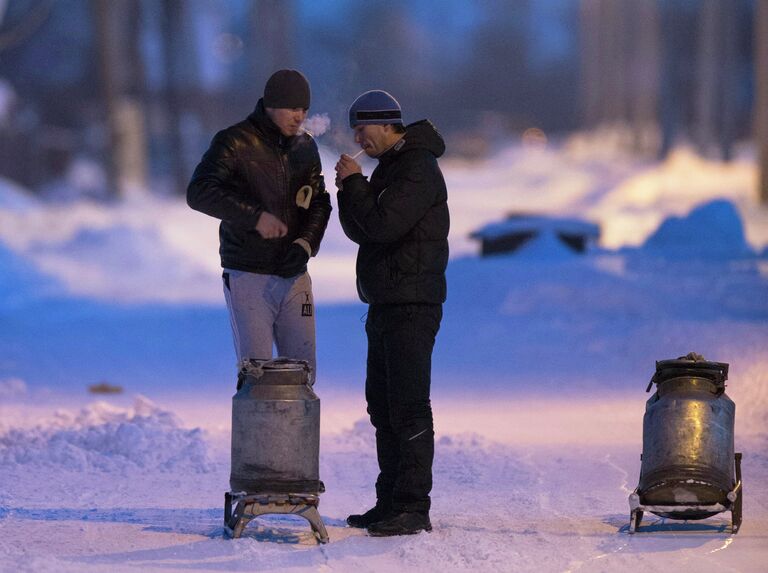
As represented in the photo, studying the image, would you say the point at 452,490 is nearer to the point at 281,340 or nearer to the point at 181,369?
the point at 281,340

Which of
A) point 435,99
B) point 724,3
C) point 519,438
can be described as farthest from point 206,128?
point 435,99

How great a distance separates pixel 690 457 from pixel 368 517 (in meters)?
1.46

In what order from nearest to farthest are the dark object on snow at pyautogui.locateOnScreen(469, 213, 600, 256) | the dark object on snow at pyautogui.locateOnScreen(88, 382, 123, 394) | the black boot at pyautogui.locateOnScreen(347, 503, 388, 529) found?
the black boot at pyautogui.locateOnScreen(347, 503, 388, 529), the dark object on snow at pyautogui.locateOnScreen(88, 382, 123, 394), the dark object on snow at pyautogui.locateOnScreen(469, 213, 600, 256)

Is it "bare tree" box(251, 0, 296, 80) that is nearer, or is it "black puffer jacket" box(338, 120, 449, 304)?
"black puffer jacket" box(338, 120, 449, 304)

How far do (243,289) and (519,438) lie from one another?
305 centimetres

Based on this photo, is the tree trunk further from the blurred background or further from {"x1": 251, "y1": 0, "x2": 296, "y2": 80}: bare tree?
{"x1": 251, "y1": 0, "x2": 296, "y2": 80}: bare tree

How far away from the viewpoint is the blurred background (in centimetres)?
4409

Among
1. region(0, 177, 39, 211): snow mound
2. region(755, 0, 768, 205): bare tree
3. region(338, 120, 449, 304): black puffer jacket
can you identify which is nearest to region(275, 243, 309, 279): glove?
region(338, 120, 449, 304): black puffer jacket

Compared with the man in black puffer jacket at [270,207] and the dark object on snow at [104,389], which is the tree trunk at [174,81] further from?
the man in black puffer jacket at [270,207]

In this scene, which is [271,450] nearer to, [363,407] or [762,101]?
[363,407]

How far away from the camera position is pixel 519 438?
10109 millimetres

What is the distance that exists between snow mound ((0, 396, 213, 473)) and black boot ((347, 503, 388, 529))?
168 cm

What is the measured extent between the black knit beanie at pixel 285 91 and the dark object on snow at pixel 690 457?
2141 millimetres

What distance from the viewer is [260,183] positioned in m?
7.58
